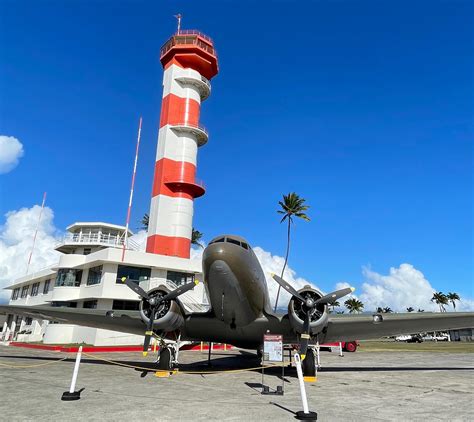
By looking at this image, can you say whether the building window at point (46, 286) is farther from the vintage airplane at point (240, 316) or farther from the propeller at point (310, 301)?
the propeller at point (310, 301)

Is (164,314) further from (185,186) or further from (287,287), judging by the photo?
(185,186)

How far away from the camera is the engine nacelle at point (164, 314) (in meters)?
16.0

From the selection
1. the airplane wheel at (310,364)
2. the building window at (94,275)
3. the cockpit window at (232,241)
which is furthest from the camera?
the building window at (94,275)

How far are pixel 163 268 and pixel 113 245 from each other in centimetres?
1323

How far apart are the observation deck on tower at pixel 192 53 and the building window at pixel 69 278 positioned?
3227 centimetres

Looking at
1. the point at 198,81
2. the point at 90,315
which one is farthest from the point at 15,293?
the point at 90,315

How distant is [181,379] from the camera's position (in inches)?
570

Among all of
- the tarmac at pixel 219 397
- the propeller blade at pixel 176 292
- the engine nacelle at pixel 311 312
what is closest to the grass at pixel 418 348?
the tarmac at pixel 219 397

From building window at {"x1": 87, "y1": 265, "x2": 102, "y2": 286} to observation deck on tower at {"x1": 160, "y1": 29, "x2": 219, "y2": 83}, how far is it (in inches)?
1208

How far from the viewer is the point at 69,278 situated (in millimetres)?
44875

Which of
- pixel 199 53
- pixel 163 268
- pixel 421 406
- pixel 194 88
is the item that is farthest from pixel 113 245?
pixel 421 406

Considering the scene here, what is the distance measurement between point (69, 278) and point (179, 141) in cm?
2287

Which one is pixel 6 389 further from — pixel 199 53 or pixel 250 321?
pixel 199 53

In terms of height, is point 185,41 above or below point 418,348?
above
